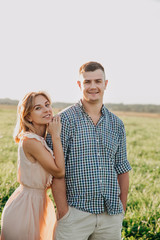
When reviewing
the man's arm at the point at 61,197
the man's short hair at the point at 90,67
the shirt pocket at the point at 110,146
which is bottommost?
the man's arm at the point at 61,197

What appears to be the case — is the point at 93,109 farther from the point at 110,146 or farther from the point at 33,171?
the point at 33,171

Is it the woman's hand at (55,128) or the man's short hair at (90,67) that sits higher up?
the man's short hair at (90,67)

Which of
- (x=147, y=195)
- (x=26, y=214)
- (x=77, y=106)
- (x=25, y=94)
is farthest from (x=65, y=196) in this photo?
(x=147, y=195)

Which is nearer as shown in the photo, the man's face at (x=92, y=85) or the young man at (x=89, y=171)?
the young man at (x=89, y=171)

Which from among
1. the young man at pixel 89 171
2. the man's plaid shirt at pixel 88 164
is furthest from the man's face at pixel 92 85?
the man's plaid shirt at pixel 88 164

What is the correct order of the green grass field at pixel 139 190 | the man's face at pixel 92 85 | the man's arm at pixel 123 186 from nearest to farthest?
the man's face at pixel 92 85
the man's arm at pixel 123 186
the green grass field at pixel 139 190

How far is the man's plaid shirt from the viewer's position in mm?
3168

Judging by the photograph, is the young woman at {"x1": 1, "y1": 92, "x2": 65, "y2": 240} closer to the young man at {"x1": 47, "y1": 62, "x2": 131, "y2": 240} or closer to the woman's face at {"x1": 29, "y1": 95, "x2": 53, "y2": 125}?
the woman's face at {"x1": 29, "y1": 95, "x2": 53, "y2": 125}

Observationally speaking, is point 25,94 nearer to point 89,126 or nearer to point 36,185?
point 89,126

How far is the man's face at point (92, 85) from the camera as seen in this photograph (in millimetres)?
3289

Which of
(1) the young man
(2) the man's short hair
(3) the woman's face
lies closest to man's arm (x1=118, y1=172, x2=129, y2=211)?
(1) the young man

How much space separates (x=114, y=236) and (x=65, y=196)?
2.58 feet

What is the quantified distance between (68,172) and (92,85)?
101cm

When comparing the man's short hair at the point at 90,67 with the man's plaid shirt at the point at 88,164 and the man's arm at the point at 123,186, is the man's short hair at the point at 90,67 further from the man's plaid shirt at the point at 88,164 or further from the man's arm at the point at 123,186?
the man's arm at the point at 123,186
